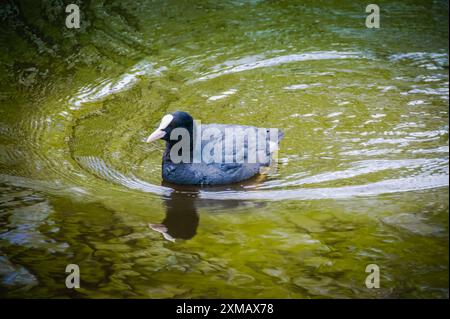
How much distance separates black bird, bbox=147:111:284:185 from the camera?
561 cm

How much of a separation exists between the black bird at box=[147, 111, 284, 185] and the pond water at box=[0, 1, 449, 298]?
0.13 m

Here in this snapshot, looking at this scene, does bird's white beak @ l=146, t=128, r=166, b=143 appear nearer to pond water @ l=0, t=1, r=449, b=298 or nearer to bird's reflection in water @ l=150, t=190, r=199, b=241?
pond water @ l=0, t=1, r=449, b=298

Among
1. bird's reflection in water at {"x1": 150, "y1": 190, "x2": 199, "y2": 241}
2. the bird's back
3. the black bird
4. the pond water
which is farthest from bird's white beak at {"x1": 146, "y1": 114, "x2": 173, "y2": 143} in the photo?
bird's reflection in water at {"x1": 150, "y1": 190, "x2": 199, "y2": 241}

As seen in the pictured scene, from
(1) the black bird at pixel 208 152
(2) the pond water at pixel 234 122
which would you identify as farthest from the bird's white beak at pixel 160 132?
(2) the pond water at pixel 234 122

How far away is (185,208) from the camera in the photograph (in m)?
5.15

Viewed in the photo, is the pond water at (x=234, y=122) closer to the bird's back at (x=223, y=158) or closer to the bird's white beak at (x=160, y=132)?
the bird's back at (x=223, y=158)

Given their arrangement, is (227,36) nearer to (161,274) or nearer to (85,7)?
(85,7)

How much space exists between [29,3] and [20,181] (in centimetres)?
420

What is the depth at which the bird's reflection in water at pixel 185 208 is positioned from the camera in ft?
15.5

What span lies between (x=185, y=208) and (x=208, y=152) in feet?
2.45

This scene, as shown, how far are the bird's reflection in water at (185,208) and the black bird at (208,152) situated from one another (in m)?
0.10

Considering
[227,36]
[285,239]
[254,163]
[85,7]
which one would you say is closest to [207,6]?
[227,36]

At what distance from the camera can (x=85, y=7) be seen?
887 centimetres
